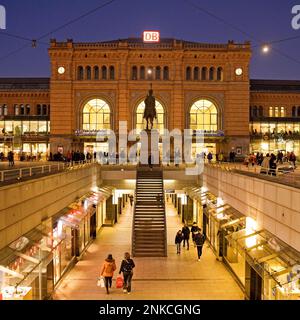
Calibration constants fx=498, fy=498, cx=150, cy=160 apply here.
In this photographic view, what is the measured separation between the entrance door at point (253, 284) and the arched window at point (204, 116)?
143 feet

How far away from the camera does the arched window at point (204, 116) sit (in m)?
62.0

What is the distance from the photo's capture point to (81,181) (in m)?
31.0

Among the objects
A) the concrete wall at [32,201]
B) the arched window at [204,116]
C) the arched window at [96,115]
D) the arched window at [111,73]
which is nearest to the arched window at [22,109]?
the arched window at [96,115]

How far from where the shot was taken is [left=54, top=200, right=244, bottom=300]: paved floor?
19.9 meters

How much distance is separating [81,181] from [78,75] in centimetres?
3290

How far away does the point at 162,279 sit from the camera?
890 inches

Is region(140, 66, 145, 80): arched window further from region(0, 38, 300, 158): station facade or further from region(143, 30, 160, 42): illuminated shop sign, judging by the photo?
region(143, 30, 160, 42): illuminated shop sign

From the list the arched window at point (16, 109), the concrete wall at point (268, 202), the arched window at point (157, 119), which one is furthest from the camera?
the arched window at point (16, 109)

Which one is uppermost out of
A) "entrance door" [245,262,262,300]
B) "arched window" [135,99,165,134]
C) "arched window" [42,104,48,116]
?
"arched window" [42,104,48,116]

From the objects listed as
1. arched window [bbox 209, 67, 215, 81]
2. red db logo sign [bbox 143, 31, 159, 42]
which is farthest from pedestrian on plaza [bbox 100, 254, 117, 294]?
arched window [bbox 209, 67, 215, 81]

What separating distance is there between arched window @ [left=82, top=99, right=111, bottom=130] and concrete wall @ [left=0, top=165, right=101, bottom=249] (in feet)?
110

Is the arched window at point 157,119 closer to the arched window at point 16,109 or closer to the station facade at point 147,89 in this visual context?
the station facade at point 147,89
